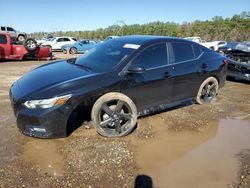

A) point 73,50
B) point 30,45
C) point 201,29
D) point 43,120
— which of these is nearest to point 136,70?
point 43,120

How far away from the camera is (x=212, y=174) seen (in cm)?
392

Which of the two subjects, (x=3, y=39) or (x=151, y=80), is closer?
(x=151, y=80)

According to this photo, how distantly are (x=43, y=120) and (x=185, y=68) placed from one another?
3.06m

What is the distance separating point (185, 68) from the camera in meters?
5.96

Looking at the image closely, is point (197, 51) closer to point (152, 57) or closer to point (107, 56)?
point (152, 57)

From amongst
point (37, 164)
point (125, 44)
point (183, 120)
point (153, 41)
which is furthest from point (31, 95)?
point (183, 120)

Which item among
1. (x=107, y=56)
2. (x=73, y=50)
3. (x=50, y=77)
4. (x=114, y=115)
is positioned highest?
(x=107, y=56)

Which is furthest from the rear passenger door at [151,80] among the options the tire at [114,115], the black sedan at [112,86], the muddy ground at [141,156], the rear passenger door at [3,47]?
the rear passenger door at [3,47]

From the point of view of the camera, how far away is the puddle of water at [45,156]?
3871 mm

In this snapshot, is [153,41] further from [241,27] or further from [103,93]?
[241,27]

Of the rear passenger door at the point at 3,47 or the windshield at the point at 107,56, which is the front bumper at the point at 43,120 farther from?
the rear passenger door at the point at 3,47

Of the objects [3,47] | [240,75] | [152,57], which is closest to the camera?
[152,57]

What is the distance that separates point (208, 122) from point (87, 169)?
9.82 feet

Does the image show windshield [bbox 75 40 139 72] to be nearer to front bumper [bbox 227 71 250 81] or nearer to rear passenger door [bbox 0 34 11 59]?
front bumper [bbox 227 71 250 81]
